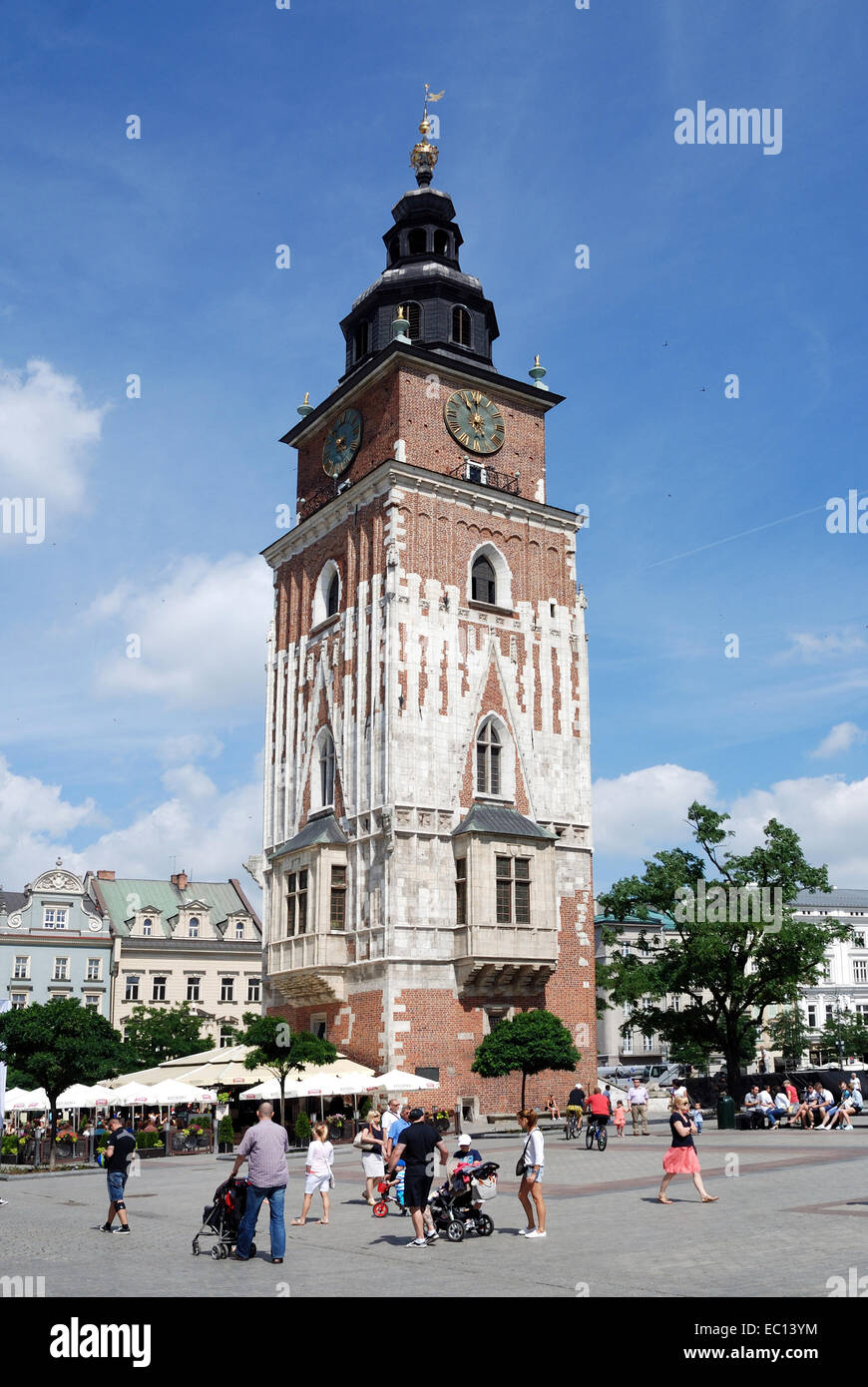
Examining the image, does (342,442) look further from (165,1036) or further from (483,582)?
(165,1036)

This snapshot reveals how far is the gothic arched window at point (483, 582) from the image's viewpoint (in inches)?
1881

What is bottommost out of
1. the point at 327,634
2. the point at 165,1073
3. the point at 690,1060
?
the point at 690,1060

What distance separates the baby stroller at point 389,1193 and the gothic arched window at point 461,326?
37.3 m

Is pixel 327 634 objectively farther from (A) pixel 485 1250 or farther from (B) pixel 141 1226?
(A) pixel 485 1250

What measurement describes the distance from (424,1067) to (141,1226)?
74.7 ft

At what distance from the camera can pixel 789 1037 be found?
92.0 m

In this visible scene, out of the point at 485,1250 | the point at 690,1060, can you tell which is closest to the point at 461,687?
the point at 485,1250

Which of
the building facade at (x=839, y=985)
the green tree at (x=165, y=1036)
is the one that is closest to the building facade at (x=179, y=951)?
the green tree at (x=165, y=1036)

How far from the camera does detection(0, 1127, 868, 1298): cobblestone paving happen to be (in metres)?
12.1

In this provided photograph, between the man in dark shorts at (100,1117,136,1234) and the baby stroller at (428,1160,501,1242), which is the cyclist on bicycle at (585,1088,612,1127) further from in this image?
the man in dark shorts at (100,1117,136,1234)

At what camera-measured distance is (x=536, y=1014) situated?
Answer: 1563 inches

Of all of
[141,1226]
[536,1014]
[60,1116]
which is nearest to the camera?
[141,1226]

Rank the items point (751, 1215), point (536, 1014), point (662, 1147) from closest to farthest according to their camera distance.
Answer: point (751, 1215), point (662, 1147), point (536, 1014)

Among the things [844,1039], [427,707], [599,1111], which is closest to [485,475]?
[427,707]
